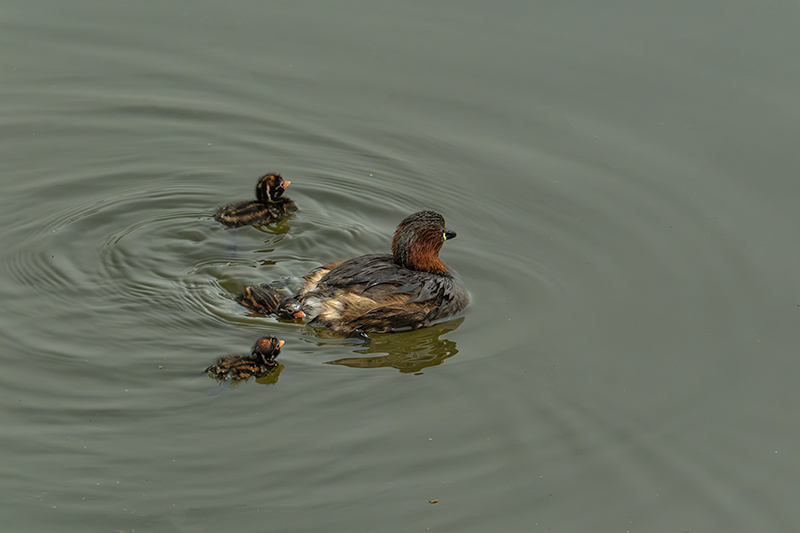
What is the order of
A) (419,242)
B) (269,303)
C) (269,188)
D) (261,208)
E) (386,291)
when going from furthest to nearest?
(269,188) → (261,208) → (419,242) → (386,291) → (269,303)

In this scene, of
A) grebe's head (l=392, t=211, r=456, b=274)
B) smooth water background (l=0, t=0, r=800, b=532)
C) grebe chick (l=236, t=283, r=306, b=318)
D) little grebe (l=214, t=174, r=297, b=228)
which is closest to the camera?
smooth water background (l=0, t=0, r=800, b=532)

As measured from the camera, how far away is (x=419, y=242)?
6398mm

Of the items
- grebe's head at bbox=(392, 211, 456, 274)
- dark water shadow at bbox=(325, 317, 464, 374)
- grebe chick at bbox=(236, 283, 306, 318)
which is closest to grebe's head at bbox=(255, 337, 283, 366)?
dark water shadow at bbox=(325, 317, 464, 374)

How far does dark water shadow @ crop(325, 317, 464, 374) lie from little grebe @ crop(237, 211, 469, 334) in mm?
67

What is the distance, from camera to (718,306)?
21.0 feet

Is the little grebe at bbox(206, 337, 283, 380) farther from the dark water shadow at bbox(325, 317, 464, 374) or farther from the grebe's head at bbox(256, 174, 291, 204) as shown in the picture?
the grebe's head at bbox(256, 174, 291, 204)

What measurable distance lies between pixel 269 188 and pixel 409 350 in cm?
197

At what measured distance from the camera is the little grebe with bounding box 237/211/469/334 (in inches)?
239

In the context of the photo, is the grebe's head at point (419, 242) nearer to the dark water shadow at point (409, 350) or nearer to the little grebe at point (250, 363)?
the dark water shadow at point (409, 350)

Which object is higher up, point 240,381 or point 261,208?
point 261,208

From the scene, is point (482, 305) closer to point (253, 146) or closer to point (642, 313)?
point (642, 313)

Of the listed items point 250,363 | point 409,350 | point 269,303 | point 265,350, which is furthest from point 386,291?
point 250,363

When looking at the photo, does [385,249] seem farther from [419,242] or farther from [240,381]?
[240,381]

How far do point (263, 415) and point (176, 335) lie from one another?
37.8 inches
